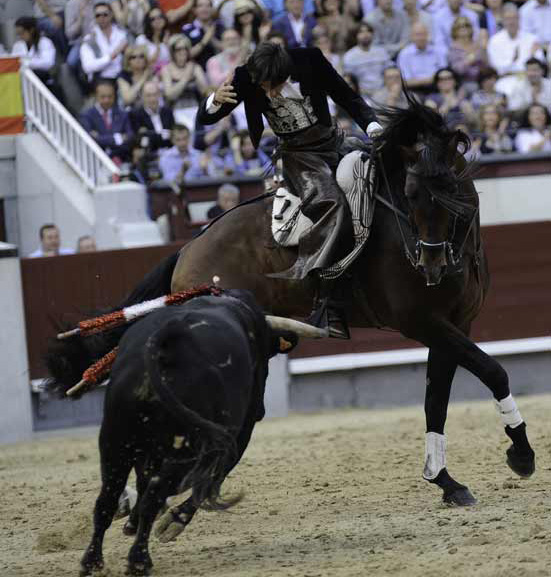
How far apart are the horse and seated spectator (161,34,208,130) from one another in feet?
18.9

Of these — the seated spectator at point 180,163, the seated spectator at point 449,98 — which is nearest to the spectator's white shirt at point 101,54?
the seated spectator at point 180,163

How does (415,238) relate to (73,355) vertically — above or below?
above

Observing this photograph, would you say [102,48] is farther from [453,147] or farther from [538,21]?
[453,147]

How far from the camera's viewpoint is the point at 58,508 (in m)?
7.22

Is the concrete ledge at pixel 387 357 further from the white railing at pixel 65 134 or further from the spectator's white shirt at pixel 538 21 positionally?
the spectator's white shirt at pixel 538 21

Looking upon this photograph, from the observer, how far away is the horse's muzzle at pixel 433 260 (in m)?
6.07

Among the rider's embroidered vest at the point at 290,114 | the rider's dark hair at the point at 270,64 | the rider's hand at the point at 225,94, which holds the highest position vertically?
the rider's dark hair at the point at 270,64

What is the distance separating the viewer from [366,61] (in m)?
12.9

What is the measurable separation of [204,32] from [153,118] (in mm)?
1242

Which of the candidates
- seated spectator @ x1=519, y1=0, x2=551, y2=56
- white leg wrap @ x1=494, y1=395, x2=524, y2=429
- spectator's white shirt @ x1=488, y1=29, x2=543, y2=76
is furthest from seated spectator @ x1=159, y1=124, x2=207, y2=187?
white leg wrap @ x1=494, y1=395, x2=524, y2=429

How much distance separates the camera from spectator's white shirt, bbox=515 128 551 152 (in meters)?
12.8

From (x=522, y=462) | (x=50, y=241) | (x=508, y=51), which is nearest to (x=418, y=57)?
(x=508, y=51)

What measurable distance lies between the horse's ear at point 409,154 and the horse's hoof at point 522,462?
1.53m

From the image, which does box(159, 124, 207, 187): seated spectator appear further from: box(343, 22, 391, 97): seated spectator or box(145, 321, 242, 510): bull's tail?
box(145, 321, 242, 510): bull's tail
